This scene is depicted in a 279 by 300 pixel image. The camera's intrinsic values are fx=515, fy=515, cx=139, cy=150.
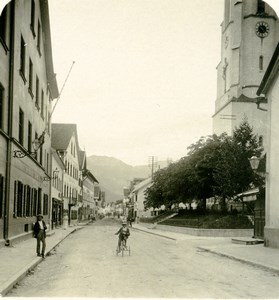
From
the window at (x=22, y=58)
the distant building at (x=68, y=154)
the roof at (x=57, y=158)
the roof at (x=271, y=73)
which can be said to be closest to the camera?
the roof at (x=271, y=73)

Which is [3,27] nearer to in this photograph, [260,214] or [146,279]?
[146,279]

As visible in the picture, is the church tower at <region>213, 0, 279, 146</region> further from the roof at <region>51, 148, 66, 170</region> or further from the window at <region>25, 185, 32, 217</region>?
the window at <region>25, 185, 32, 217</region>

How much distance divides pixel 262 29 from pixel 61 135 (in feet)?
89.6

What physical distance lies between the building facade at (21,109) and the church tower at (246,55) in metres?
36.1

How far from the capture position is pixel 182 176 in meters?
44.6

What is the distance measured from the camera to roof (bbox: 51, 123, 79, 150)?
54.1 m

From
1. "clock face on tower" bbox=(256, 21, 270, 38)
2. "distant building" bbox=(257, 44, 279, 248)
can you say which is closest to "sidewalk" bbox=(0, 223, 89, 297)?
"distant building" bbox=(257, 44, 279, 248)

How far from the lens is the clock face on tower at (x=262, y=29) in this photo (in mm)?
62062

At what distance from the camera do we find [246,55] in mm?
63844

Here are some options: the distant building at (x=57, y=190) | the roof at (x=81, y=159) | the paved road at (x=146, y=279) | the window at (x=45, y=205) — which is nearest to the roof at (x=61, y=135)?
the distant building at (x=57, y=190)

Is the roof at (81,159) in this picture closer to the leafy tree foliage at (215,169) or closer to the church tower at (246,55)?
the church tower at (246,55)

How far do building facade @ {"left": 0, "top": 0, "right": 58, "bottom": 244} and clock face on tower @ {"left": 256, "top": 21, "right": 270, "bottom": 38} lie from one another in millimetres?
36586

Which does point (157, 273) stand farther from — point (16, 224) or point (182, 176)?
point (182, 176)

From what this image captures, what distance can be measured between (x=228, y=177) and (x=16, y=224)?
17188 millimetres
